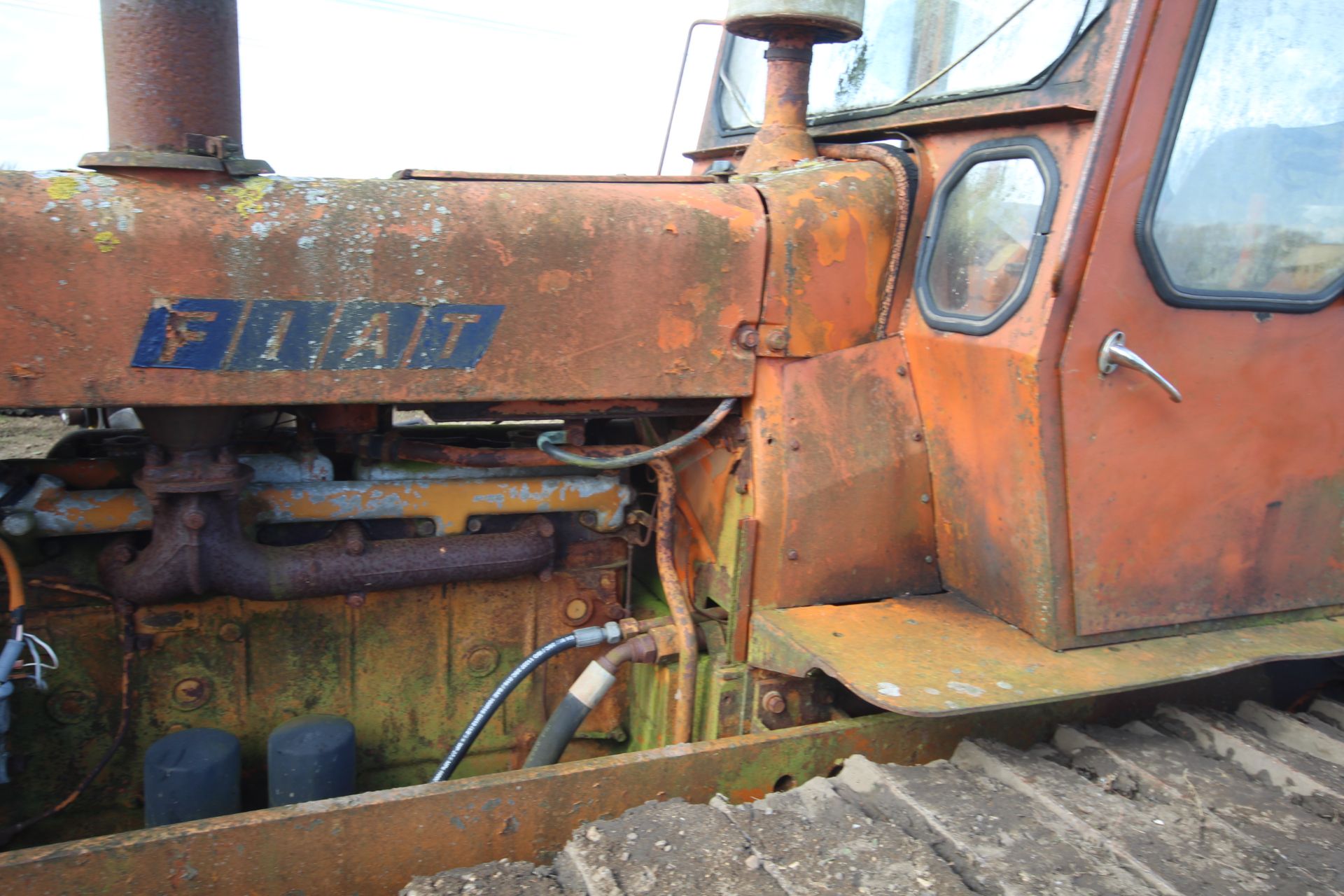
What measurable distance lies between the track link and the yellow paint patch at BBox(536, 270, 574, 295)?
898 millimetres

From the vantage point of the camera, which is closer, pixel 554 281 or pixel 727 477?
pixel 554 281

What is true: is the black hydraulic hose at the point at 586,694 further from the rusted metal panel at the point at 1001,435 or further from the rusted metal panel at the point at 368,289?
the rusted metal panel at the point at 1001,435

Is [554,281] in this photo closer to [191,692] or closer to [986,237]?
[986,237]

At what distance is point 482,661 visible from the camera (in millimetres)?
2287

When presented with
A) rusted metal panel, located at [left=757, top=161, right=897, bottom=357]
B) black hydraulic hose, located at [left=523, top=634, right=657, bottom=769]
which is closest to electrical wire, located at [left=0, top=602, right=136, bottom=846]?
black hydraulic hose, located at [left=523, top=634, right=657, bottom=769]

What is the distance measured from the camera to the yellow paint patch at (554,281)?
1858 mm

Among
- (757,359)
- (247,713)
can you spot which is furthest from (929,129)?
(247,713)

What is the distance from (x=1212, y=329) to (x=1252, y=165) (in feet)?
0.97

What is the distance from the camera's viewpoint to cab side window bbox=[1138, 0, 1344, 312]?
1782mm

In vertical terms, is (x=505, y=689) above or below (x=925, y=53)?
below

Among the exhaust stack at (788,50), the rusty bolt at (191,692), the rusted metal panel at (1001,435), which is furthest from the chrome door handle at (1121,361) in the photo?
the rusty bolt at (191,692)

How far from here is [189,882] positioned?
1500 millimetres

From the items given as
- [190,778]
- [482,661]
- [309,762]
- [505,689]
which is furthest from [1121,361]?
[190,778]

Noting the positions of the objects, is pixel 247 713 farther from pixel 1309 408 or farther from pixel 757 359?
pixel 1309 408
